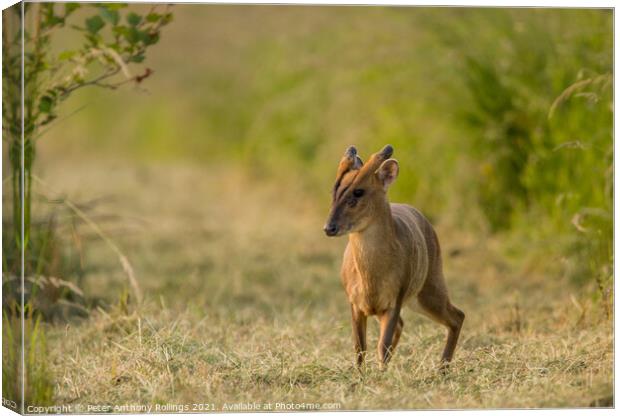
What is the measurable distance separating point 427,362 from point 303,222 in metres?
7.62

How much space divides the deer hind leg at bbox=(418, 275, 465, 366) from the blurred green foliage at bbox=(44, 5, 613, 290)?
106cm

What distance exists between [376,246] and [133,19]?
79.9 inches

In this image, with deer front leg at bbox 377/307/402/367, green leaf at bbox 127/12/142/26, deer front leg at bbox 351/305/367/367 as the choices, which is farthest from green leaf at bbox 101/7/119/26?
deer front leg at bbox 377/307/402/367

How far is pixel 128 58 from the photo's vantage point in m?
6.80

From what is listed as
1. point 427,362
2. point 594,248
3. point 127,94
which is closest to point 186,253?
point 594,248

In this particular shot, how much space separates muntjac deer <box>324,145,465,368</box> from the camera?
574cm

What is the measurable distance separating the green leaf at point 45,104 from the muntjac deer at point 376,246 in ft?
5.66

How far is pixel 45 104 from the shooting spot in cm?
650

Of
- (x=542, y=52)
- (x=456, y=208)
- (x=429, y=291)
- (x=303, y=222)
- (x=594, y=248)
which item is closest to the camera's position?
(x=429, y=291)

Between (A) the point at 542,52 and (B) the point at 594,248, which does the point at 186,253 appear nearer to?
(A) the point at 542,52

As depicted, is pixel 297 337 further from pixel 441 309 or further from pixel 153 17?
pixel 153 17

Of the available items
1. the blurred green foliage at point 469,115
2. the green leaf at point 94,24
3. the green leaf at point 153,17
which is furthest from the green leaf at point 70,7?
the blurred green foliage at point 469,115

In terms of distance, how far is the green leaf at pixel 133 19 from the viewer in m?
6.66

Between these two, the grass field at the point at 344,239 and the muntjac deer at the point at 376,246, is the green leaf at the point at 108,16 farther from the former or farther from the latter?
the muntjac deer at the point at 376,246
